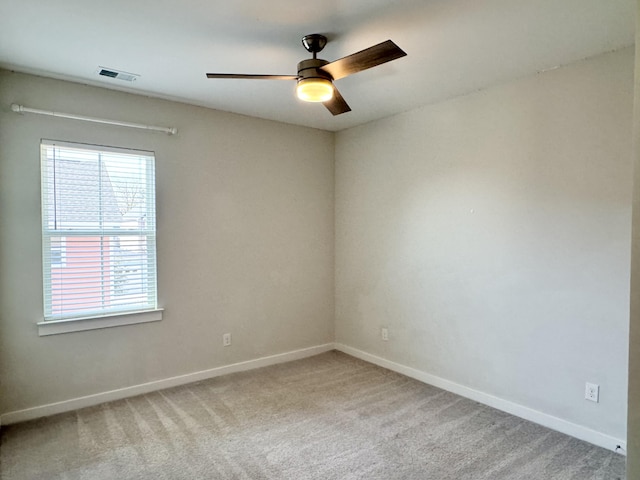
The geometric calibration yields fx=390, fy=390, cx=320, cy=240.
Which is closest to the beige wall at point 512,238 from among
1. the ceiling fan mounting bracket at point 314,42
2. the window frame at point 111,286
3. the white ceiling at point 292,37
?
the white ceiling at point 292,37

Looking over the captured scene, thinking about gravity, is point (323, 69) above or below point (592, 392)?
above

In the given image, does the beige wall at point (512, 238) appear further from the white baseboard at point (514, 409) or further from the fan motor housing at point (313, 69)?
the fan motor housing at point (313, 69)

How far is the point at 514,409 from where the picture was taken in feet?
9.75

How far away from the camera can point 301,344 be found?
435 cm

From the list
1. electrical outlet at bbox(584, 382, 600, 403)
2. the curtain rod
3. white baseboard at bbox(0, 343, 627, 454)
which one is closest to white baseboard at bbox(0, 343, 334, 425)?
white baseboard at bbox(0, 343, 627, 454)

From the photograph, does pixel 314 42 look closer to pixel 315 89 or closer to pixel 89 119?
pixel 315 89

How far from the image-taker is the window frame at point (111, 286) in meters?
2.91

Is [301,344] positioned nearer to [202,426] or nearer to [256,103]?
[202,426]

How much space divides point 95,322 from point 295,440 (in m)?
1.84

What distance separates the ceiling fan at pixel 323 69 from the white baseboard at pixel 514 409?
2.55 m

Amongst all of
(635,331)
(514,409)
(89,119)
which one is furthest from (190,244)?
(635,331)

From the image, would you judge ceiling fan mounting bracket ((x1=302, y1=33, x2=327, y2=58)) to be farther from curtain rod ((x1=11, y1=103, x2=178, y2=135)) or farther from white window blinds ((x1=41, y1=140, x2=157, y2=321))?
white window blinds ((x1=41, y1=140, x2=157, y2=321))

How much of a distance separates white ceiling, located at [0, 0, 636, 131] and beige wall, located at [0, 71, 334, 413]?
338mm

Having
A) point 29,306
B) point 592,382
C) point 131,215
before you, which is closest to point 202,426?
point 29,306
